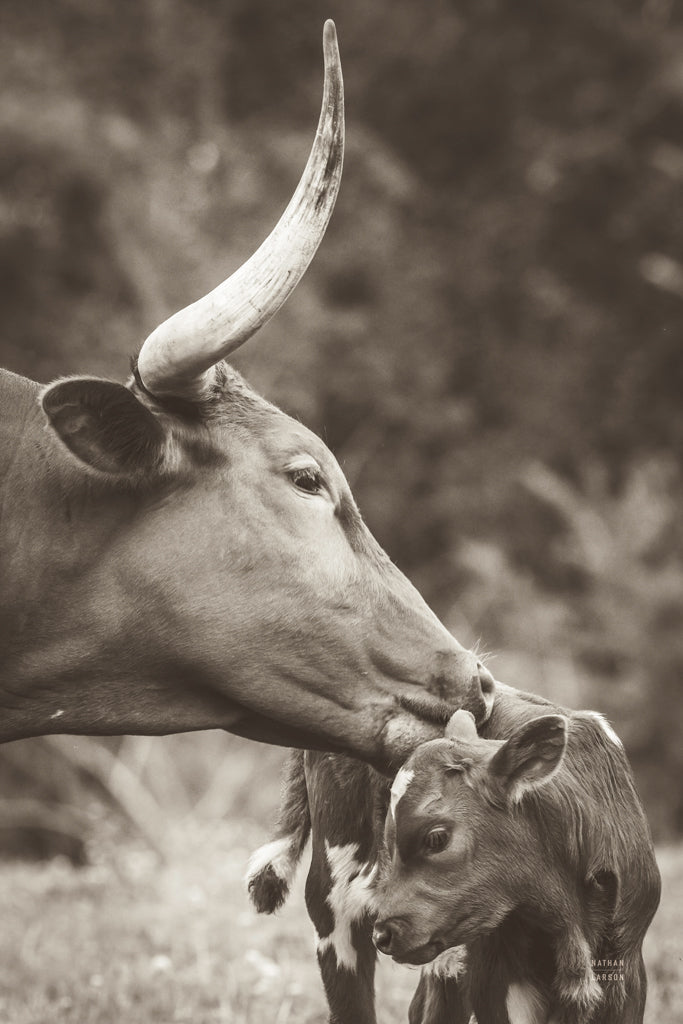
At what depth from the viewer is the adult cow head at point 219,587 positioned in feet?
13.3

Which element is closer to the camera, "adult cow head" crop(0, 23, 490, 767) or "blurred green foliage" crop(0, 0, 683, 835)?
"adult cow head" crop(0, 23, 490, 767)

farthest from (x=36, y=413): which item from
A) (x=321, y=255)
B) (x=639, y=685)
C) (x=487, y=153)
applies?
(x=487, y=153)

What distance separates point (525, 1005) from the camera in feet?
13.6

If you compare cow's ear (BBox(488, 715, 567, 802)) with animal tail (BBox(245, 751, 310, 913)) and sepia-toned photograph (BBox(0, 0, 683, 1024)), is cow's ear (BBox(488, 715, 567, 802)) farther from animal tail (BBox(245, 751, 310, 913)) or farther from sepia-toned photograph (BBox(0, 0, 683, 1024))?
animal tail (BBox(245, 751, 310, 913))

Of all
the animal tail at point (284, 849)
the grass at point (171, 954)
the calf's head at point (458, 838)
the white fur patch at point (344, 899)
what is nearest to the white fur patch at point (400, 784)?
the calf's head at point (458, 838)

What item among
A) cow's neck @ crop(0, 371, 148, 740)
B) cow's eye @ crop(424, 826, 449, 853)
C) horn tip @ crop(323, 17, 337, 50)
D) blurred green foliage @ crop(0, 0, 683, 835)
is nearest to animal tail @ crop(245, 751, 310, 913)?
cow's eye @ crop(424, 826, 449, 853)

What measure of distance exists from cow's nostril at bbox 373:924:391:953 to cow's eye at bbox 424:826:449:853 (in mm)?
261

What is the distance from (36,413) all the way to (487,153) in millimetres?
17163

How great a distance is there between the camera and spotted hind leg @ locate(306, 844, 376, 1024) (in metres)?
4.73

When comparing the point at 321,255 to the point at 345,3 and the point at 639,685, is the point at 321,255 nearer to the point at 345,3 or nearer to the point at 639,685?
the point at 345,3

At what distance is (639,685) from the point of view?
12.9 metres

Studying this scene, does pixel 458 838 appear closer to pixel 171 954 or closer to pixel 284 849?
pixel 284 849

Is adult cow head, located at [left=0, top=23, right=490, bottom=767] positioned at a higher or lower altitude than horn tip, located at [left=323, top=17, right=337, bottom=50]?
lower

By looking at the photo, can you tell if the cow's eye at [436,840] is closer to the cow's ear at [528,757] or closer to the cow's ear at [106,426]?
the cow's ear at [528,757]
